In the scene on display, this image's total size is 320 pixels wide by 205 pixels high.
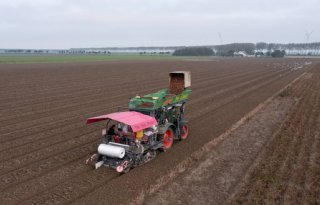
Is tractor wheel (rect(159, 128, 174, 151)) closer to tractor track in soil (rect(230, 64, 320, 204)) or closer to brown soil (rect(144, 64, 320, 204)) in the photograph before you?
brown soil (rect(144, 64, 320, 204))

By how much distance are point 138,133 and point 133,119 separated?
41 centimetres

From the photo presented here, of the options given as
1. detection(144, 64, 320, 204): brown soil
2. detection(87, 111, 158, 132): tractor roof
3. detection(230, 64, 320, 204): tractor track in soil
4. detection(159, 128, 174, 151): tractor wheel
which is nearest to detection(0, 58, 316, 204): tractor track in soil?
detection(159, 128, 174, 151): tractor wheel

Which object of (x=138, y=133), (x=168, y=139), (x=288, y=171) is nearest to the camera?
(x=288, y=171)

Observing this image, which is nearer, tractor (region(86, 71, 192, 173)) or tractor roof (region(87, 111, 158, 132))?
tractor roof (region(87, 111, 158, 132))

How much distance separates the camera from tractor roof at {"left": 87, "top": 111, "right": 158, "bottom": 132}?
8883mm

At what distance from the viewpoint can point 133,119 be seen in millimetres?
9234

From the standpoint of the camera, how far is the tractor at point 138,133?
9.04 metres

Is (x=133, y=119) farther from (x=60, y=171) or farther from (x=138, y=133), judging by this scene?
(x=60, y=171)

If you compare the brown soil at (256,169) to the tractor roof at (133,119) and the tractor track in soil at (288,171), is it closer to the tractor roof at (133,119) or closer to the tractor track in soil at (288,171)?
the tractor track in soil at (288,171)

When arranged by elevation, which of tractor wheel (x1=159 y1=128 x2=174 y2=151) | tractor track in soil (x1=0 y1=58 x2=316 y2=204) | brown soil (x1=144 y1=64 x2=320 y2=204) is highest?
tractor wheel (x1=159 y1=128 x2=174 y2=151)

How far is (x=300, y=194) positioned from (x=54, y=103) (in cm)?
1532

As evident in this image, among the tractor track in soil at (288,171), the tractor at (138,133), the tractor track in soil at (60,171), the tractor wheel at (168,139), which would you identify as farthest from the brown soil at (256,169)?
the tractor at (138,133)

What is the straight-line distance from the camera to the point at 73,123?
14656 mm

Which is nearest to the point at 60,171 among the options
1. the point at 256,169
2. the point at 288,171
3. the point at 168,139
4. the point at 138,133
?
the point at 138,133
